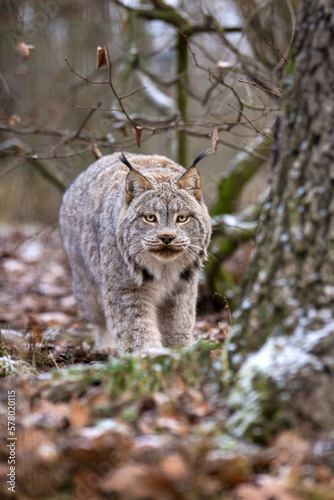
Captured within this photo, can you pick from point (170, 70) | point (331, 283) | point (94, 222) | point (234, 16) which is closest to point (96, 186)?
point (94, 222)

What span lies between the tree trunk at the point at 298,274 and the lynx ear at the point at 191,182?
1918 mm

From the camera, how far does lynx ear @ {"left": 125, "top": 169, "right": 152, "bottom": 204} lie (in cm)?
435

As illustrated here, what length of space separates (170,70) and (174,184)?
9.50 metres

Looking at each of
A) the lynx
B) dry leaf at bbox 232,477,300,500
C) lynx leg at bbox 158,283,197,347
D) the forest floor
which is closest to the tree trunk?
the forest floor

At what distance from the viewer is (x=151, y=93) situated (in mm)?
8117

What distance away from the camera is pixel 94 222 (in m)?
5.08

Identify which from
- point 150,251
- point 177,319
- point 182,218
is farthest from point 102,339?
point 182,218

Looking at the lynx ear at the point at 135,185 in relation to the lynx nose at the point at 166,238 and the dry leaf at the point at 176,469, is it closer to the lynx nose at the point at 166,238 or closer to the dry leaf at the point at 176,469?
the lynx nose at the point at 166,238

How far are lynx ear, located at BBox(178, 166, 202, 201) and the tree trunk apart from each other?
1.92 meters

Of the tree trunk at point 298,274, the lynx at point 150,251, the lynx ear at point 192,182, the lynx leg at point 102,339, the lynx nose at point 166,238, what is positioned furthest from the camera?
the lynx leg at point 102,339

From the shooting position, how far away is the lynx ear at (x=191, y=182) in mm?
4430

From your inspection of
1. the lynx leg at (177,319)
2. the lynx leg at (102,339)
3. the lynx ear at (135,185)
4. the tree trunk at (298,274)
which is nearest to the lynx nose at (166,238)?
the lynx ear at (135,185)

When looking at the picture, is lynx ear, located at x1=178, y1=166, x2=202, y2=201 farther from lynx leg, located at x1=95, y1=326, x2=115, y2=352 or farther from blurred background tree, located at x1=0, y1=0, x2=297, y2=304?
lynx leg, located at x1=95, y1=326, x2=115, y2=352

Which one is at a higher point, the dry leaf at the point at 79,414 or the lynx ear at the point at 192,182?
the lynx ear at the point at 192,182
